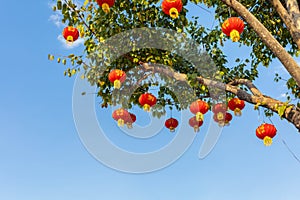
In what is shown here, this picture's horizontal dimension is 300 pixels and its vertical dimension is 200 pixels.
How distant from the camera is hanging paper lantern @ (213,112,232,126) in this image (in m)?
7.05

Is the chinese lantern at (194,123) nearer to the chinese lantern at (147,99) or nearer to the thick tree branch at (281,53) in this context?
the chinese lantern at (147,99)

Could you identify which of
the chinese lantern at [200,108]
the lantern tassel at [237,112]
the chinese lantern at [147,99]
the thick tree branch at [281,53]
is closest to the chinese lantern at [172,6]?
the thick tree branch at [281,53]

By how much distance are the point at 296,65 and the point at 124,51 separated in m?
3.07

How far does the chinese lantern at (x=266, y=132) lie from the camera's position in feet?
20.8

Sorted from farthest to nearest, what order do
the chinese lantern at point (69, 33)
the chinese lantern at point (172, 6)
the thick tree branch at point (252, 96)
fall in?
1. the chinese lantern at point (69, 33)
2. the thick tree branch at point (252, 96)
3. the chinese lantern at point (172, 6)

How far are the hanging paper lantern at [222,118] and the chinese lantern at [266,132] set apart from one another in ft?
2.73

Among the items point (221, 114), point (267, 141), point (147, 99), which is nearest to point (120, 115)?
point (147, 99)

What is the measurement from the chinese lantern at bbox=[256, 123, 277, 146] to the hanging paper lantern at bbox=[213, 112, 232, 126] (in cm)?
83

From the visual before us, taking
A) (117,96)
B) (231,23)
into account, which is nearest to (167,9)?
(231,23)

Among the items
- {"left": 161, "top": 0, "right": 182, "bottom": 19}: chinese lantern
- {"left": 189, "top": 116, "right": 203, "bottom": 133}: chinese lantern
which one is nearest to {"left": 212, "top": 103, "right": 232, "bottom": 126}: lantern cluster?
{"left": 189, "top": 116, "right": 203, "bottom": 133}: chinese lantern

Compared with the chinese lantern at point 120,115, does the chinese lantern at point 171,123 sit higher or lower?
higher

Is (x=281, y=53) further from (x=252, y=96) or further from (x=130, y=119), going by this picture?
(x=130, y=119)

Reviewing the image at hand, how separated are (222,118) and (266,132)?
99 cm

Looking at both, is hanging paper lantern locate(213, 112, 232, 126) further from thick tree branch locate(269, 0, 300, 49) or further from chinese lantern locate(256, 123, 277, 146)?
thick tree branch locate(269, 0, 300, 49)
